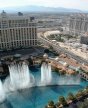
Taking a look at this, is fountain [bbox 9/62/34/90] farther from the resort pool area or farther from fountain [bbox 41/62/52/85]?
fountain [bbox 41/62/52/85]

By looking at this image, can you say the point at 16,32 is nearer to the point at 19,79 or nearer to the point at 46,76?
the point at 46,76

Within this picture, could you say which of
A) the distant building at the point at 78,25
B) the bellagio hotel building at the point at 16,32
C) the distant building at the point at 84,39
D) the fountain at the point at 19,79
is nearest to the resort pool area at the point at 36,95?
the fountain at the point at 19,79

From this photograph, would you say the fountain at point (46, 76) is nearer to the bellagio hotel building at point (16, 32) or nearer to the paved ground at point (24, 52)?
the paved ground at point (24, 52)

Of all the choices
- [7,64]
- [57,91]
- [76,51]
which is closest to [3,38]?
[7,64]

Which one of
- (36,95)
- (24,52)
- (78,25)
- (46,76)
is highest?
(78,25)

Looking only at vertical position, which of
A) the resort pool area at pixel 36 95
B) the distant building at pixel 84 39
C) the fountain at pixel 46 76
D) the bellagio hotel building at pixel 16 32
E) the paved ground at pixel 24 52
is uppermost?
the bellagio hotel building at pixel 16 32

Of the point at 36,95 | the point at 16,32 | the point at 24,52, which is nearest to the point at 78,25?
the point at 16,32

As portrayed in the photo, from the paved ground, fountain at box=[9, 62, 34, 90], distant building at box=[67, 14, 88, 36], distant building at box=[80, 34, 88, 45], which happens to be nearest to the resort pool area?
fountain at box=[9, 62, 34, 90]
